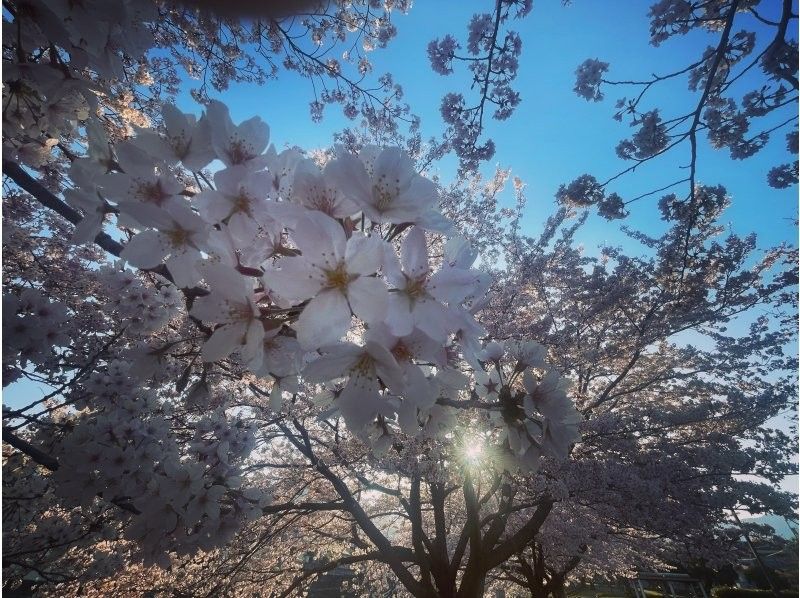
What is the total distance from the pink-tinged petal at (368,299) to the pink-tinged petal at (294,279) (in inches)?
4.0

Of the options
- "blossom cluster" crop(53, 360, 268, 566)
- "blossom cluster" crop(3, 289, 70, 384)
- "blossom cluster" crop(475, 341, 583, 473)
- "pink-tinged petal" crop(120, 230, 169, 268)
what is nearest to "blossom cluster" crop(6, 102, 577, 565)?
"pink-tinged petal" crop(120, 230, 169, 268)

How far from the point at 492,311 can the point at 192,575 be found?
29.6ft

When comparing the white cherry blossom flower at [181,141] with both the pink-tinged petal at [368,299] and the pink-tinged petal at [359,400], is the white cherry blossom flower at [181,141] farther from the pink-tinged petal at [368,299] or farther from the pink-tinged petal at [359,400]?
the pink-tinged petal at [359,400]

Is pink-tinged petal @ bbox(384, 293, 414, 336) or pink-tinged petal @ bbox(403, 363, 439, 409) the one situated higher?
pink-tinged petal @ bbox(384, 293, 414, 336)

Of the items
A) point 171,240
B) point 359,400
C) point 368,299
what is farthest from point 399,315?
point 171,240

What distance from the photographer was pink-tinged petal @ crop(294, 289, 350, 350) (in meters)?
0.87

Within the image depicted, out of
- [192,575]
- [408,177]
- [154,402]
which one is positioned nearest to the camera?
[408,177]

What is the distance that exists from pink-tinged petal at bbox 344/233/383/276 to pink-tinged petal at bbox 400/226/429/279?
0.40ft

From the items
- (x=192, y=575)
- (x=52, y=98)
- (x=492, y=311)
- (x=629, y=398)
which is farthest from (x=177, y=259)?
(x=629, y=398)

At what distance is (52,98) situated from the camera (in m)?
1.38

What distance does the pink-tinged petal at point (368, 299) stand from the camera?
888 millimetres

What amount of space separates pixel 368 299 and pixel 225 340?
416 mm

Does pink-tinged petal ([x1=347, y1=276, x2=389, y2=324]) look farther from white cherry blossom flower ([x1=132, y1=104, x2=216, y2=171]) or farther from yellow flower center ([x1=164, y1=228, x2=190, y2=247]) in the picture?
white cherry blossom flower ([x1=132, y1=104, x2=216, y2=171])

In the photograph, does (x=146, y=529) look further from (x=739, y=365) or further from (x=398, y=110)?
(x=739, y=365)
